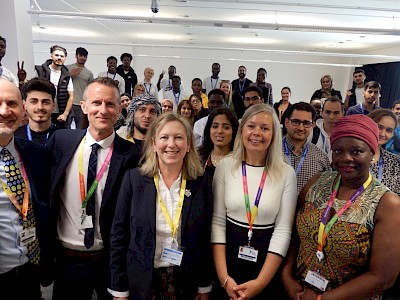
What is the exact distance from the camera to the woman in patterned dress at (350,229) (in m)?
1.47

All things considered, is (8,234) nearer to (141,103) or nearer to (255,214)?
(255,214)

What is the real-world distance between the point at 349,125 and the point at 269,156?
1.65 feet

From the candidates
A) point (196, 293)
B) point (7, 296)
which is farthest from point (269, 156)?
point (7, 296)

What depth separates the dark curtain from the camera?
12.5 metres

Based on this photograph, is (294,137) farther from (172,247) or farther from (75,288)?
(75,288)

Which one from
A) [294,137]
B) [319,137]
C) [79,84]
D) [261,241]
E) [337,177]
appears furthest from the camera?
[79,84]

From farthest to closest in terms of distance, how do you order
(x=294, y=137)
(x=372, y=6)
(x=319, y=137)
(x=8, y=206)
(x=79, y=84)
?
(x=372, y=6), (x=79, y=84), (x=319, y=137), (x=294, y=137), (x=8, y=206)

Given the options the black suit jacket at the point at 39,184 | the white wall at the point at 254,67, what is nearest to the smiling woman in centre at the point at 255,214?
the black suit jacket at the point at 39,184

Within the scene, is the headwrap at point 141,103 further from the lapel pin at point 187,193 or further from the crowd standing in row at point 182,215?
the lapel pin at point 187,193

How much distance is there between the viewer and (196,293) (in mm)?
1861

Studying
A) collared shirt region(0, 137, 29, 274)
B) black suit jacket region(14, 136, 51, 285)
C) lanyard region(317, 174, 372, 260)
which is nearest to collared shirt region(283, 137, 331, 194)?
lanyard region(317, 174, 372, 260)

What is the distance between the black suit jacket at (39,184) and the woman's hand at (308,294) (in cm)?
142

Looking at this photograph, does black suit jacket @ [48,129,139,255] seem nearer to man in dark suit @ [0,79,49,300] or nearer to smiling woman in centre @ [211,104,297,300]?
man in dark suit @ [0,79,49,300]

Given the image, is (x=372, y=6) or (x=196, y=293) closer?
(x=196, y=293)
